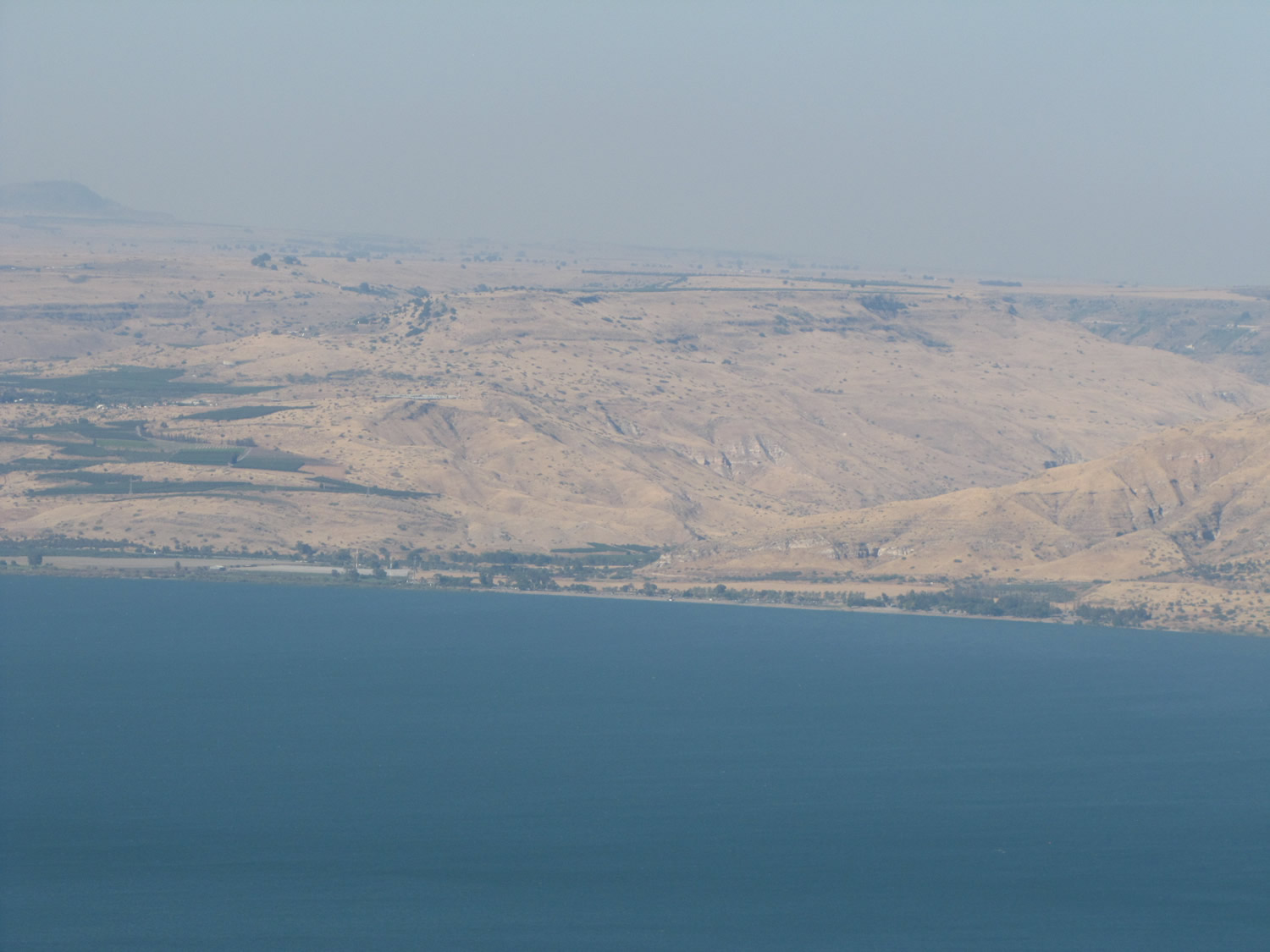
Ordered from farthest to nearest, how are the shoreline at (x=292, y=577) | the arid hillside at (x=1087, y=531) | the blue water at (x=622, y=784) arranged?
the shoreline at (x=292, y=577), the arid hillside at (x=1087, y=531), the blue water at (x=622, y=784)

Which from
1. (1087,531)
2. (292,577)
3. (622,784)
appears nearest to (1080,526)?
(1087,531)

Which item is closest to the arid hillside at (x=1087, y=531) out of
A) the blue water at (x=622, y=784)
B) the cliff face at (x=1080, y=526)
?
the cliff face at (x=1080, y=526)

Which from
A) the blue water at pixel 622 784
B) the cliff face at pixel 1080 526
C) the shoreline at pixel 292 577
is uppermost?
the cliff face at pixel 1080 526

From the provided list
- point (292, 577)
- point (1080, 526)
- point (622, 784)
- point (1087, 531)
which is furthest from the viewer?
point (1080, 526)

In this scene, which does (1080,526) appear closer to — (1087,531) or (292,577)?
(1087,531)

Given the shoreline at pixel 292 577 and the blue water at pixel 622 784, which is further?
the shoreline at pixel 292 577

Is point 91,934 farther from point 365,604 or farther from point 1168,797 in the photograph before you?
point 365,604

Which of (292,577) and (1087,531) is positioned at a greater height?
(1087,531)

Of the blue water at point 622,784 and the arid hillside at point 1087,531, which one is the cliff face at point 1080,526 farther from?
the blue water at point 622,784

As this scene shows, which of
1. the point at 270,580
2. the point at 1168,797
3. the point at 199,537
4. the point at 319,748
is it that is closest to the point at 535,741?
the point at 319,748
